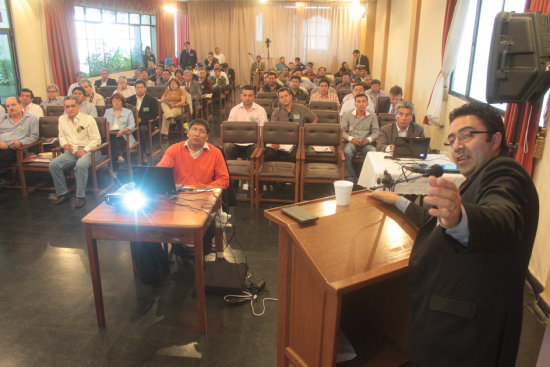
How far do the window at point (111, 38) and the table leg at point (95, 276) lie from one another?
8747 millimetres

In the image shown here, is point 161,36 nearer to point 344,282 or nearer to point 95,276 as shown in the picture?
point 95,276

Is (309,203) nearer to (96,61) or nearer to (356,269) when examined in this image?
(356,269)

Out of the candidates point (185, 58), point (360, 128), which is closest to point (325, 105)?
point (360, 128)

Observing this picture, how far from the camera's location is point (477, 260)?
117 centimetres

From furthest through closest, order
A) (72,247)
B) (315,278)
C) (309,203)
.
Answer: (72,247), (309,203), (315,278)

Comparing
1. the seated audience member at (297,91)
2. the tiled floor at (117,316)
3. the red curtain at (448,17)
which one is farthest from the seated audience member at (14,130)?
the red curtain at (448,17)

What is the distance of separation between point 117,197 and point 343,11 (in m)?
15.2

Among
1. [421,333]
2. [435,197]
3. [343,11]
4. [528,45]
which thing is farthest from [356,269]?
[343,11]

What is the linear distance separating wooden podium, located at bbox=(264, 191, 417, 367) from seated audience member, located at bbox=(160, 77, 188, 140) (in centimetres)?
539

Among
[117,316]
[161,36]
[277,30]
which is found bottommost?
[117,316]

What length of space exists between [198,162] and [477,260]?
8.06 ft

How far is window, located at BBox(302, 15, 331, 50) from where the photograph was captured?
16.0 m

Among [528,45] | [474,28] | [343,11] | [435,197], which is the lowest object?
[435,197]

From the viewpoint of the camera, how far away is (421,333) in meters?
1.33
